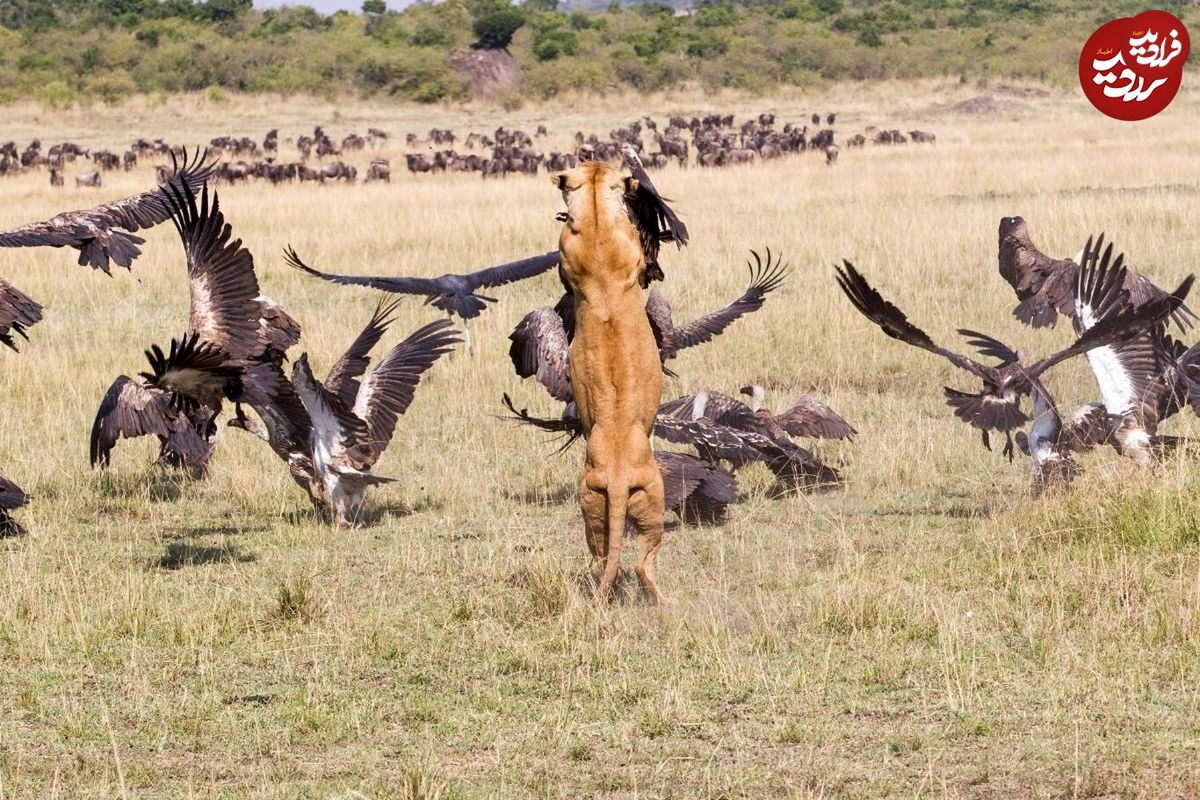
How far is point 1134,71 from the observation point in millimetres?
38469

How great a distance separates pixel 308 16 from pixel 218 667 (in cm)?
7799

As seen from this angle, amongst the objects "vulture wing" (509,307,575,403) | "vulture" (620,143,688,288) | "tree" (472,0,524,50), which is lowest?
"vulture wing" (509,307,575,403)

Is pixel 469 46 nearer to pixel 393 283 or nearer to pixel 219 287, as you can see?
pixel 393 283

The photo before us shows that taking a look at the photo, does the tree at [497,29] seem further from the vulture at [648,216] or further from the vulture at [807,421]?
the vulture at [648,216]

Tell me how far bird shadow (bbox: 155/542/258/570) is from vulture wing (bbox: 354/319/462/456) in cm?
82

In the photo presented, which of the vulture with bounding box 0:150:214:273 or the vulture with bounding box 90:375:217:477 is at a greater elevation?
the vulture with bounding box 0:150:214:273

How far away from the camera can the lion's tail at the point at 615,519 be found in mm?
5820

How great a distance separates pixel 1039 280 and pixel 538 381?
10.2ft

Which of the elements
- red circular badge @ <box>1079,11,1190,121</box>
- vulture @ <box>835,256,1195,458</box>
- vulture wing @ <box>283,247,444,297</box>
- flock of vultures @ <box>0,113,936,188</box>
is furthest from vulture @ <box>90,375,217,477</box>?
red circular badge @ <box>1079,11,1190,121</box>

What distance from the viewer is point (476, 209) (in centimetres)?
2114

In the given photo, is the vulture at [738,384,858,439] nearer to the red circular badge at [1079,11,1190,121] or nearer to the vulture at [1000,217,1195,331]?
the vulture at [1000,217,1195,331]

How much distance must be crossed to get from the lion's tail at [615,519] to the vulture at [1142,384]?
2745mm

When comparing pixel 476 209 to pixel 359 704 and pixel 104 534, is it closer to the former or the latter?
pixel 104 534

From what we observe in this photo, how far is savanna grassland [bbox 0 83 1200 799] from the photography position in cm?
461
